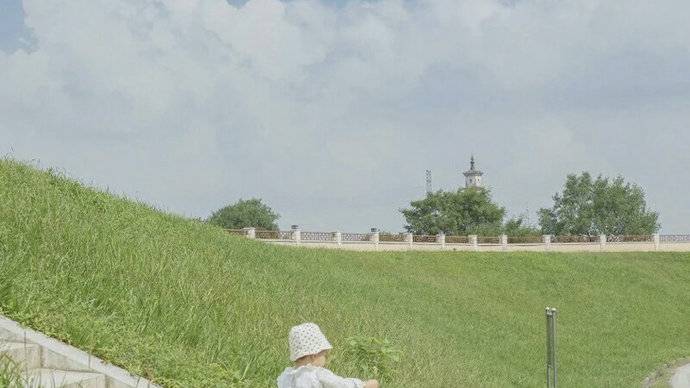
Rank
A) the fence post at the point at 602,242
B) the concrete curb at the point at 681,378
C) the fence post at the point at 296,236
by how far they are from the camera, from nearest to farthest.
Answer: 1. the concrete curb at the point at 681,378
2. the fence post at the point at 296,236
3. the fence post at the point at 602,242

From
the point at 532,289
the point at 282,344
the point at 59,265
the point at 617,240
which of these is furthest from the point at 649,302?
the point at 59,265

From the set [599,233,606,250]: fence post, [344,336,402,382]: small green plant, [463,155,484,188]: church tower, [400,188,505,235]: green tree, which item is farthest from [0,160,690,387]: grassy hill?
[463,155,484,188]: church tower

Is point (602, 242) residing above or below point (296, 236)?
above

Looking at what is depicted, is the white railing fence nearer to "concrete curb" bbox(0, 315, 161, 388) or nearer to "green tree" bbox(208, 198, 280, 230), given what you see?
"concrete curb" bbox(0, 315, 161, 388)

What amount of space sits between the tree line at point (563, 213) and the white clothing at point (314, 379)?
77.0 m

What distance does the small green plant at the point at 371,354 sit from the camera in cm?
1412

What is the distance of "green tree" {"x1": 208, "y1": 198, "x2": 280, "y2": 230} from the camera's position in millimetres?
94625

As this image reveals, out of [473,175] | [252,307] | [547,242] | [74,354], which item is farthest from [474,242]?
[473,175]

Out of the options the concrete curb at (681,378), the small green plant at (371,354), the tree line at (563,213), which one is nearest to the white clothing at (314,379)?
the small green plant at (371,354)

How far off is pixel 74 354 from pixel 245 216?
86.4 m

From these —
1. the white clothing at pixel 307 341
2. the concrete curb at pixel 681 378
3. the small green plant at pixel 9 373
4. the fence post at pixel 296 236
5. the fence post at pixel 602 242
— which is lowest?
the concrete curb at pixel 681 378

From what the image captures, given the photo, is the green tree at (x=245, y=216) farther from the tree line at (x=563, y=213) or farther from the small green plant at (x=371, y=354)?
the small green plant at (x=371, y=354)

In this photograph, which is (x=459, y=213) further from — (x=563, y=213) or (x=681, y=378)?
(x=681, y=378)

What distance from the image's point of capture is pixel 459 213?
282 feet
